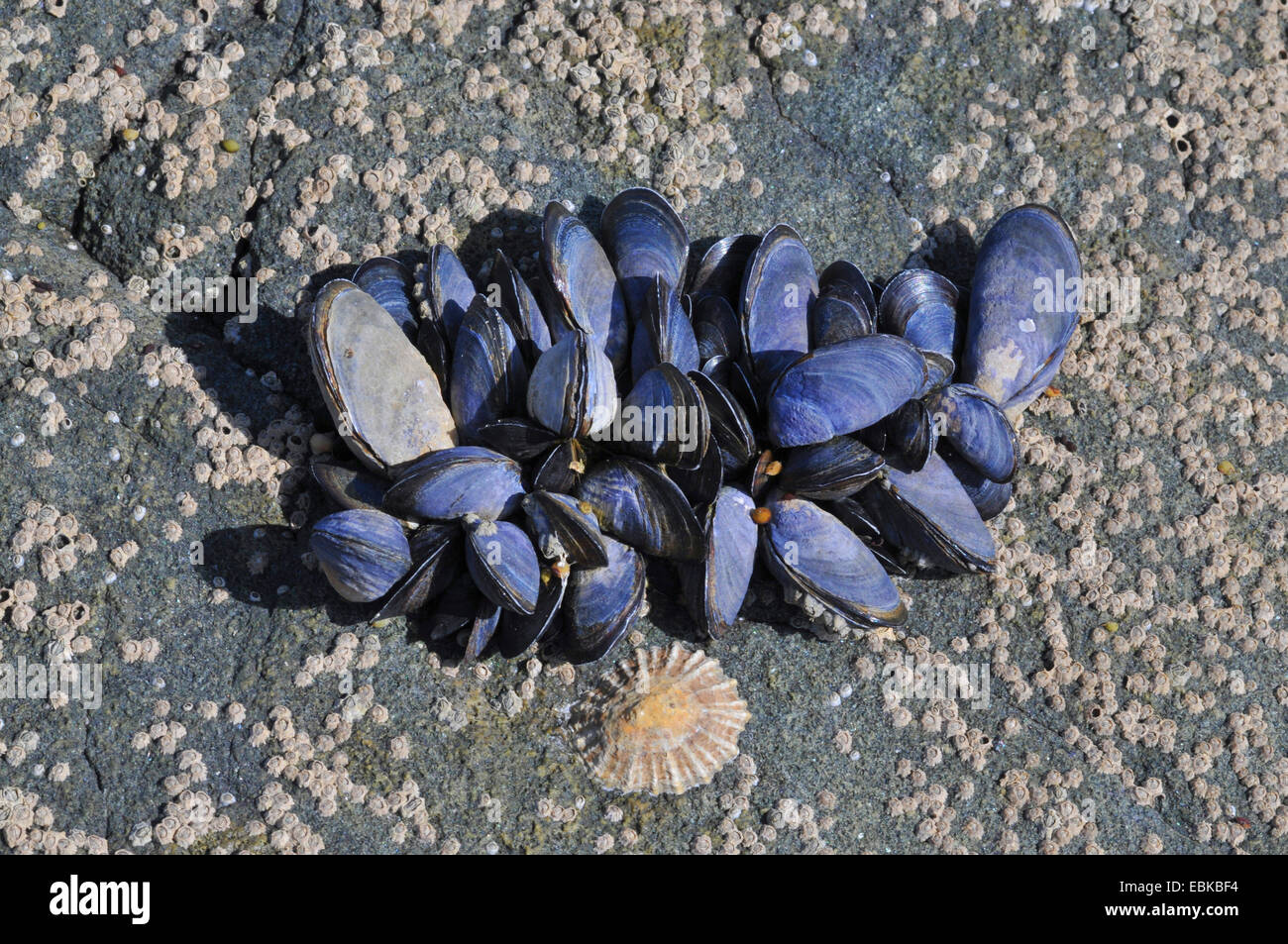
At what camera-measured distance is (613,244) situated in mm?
3670

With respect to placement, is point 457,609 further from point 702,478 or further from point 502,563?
point 702,478

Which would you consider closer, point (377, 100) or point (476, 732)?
point (476, 732)

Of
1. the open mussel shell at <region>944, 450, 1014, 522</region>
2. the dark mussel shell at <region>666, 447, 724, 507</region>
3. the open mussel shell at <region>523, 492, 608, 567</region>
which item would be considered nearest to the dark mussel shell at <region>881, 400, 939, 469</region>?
the open mussel shell at <region>944, 450, 1014, 522</region>

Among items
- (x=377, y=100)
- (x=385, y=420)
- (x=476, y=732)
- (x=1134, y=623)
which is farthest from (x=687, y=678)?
(x=377, y=100)

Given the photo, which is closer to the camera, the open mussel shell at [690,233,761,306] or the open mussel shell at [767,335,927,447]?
the open mussel shell at [767,335,927,447]

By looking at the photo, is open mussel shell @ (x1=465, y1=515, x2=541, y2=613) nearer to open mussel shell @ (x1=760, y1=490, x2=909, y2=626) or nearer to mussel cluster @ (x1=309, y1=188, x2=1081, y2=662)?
mussel cluster @ (x1=309, y1=188, x2=1081, y2=662)

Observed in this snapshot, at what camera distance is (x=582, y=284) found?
355cm

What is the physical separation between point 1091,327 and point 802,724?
1743mm

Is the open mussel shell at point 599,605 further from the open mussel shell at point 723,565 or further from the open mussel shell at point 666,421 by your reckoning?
the open mussel shell at point 666,421

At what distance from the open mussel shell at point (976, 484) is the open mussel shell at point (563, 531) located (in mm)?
1151

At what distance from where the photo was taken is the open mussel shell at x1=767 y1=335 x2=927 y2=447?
334 cm

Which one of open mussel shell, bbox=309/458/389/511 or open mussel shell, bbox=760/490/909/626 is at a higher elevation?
open mussel shell, bbox=309/458/389/511

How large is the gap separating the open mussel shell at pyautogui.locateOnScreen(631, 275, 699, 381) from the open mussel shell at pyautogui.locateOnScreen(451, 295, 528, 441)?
37cm

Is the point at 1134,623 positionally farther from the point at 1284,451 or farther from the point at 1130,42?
the point at 1130,42
